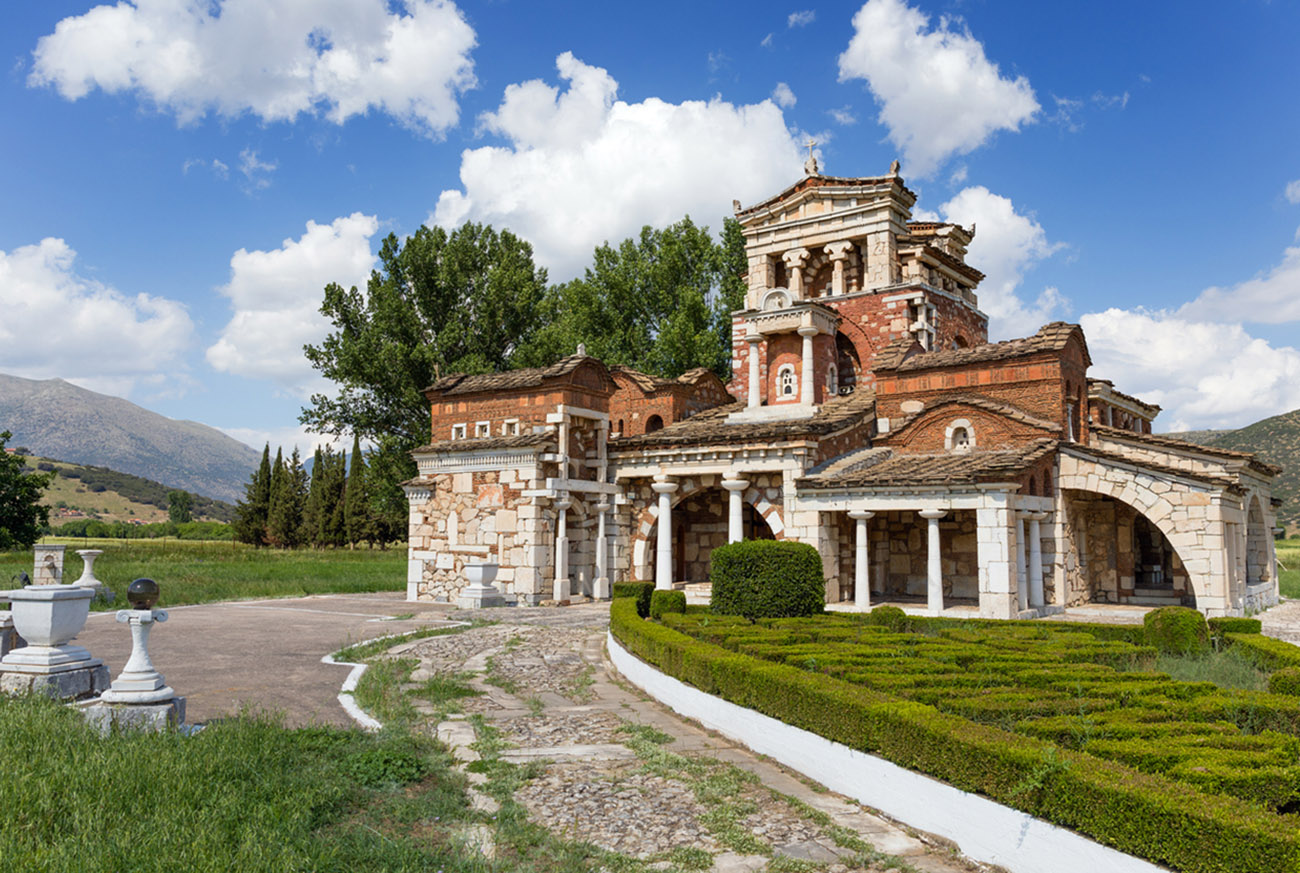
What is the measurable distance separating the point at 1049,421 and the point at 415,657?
52.9 ft

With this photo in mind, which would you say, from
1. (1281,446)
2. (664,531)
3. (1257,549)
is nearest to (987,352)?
(664,531)

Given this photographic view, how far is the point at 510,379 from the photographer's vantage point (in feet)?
79.7

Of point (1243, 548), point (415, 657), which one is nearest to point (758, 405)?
point (1243, 548)

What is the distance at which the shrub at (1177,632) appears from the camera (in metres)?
11.4

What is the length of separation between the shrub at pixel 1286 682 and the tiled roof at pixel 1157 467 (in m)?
10.9

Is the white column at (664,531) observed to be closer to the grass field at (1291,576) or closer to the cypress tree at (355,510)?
the grass field at (1291,576)

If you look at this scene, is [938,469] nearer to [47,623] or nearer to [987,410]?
[987,410]

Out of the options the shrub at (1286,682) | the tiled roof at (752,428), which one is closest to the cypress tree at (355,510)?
the tiled roof at (752,428)

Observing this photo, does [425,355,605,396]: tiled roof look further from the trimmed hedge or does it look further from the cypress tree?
the cypress tree

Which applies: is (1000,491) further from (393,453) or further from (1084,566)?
(393,453)

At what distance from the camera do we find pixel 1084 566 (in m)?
22.2

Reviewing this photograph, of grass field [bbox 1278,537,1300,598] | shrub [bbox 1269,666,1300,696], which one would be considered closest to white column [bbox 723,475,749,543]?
shrub [bbox 1269,666,1300,696]

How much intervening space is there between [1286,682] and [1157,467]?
37.5ft

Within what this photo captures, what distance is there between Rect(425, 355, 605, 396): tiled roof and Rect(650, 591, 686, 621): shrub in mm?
9284
